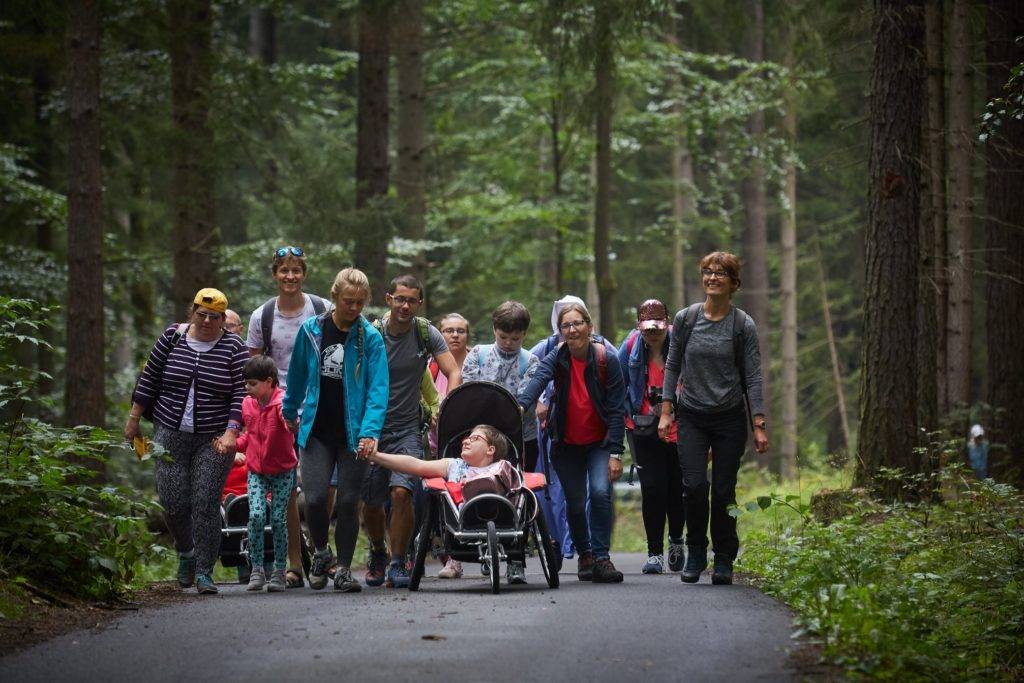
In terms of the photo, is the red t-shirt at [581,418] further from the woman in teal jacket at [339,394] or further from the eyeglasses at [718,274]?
the woman in teal jacket at [339,394]

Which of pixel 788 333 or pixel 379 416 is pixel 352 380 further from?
pixel 788 333

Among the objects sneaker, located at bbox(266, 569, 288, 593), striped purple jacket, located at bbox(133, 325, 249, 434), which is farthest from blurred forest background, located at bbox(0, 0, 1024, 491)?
sneaker, located at bbox(266, 569, 288, 593)

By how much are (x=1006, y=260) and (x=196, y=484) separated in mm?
11304

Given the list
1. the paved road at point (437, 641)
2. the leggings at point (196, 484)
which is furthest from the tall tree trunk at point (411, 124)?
the paved road at point (437, 641)

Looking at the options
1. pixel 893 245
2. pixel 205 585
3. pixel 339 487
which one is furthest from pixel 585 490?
pixel 893 245

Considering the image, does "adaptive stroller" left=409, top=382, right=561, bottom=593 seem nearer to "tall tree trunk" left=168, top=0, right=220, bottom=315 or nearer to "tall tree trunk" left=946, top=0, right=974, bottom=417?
"tall tree trunk" left=946, top=0, right=974, bottom=417

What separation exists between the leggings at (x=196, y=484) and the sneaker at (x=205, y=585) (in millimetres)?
55

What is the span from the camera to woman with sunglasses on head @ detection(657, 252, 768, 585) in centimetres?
1033

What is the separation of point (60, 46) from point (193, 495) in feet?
40.9

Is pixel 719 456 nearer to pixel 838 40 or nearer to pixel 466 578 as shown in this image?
pixel 466 578

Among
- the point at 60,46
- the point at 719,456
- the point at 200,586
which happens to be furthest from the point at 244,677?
the point at 60,46

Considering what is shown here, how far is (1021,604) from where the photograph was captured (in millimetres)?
9164

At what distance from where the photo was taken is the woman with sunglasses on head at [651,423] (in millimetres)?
12148

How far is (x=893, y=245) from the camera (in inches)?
509
